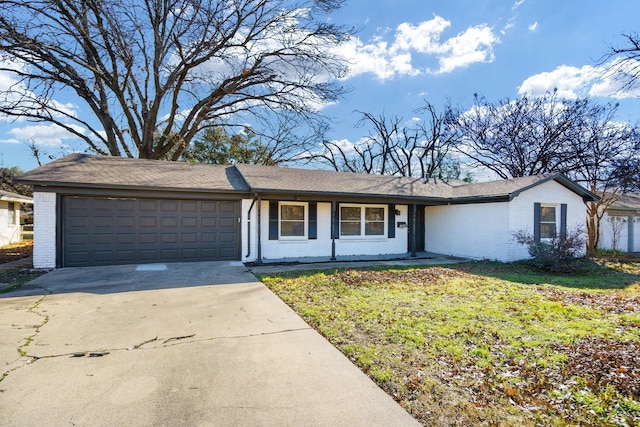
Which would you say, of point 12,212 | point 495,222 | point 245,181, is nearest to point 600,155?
point 495,222

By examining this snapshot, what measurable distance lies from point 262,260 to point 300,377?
25.7 ft

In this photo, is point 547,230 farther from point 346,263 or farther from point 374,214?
point 346,263

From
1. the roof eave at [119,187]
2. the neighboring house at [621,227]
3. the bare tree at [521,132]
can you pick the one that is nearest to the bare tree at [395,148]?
the bare tree at [521,132]

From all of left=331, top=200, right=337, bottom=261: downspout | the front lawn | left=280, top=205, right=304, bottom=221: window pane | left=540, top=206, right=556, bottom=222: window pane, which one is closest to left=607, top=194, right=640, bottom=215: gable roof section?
left=540, top=206, right=556, bottom=222: window pane

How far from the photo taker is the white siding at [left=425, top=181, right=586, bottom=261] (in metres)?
11.3

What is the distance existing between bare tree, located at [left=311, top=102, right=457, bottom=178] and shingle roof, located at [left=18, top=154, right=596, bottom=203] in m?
14.7

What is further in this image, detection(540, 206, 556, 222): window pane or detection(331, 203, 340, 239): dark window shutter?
detection(540, 206, 556, 222): window pane

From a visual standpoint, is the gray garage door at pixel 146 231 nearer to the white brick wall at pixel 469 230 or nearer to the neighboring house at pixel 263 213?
the neighboring house at pixel 263 213

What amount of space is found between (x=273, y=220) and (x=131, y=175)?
461 centimetres

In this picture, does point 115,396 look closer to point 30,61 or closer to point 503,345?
point 503,345

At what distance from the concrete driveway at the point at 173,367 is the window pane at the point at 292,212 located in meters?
5.59

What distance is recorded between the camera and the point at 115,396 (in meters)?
2.72

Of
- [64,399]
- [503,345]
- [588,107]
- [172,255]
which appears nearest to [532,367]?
[503,345]

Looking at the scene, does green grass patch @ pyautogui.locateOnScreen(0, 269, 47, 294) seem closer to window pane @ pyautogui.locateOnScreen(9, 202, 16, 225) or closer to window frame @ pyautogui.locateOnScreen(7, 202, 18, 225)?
window frame @ pyautogui.locateOnScreen(7, 202, 18, 225)
